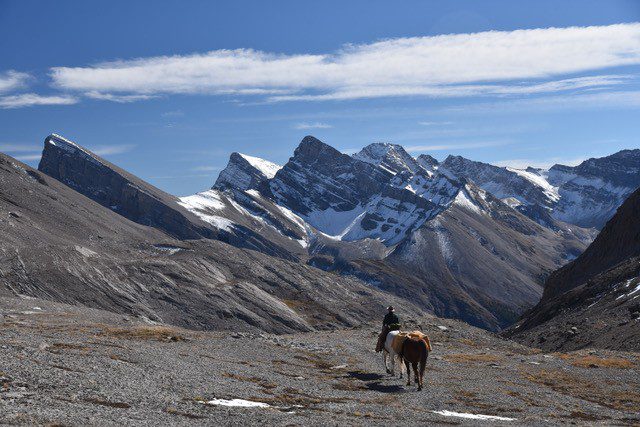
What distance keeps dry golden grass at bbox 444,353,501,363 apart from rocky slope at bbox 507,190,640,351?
94.7 ft

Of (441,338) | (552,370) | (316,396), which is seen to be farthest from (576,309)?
(316,396)

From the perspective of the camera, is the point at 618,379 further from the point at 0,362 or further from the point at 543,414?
the point at 0,362

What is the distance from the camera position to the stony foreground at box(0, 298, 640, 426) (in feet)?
82.6

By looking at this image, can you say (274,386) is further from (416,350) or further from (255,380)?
(416,350)

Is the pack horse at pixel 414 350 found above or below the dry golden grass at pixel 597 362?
above

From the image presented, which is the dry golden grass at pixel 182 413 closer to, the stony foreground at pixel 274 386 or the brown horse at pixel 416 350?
the stony foreground at pixel 274 386

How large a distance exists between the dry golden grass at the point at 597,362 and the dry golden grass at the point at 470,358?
21.4 feet

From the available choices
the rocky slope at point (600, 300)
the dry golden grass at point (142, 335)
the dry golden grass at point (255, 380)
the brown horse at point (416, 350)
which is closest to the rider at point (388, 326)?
the brown horse at point (416, 350)

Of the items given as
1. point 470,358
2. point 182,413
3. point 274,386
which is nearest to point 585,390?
point 470,358

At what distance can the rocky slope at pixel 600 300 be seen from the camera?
92.6 meters

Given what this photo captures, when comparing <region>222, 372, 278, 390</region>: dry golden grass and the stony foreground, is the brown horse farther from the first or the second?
<region>222, 372, 278, 390</region>: dry golden grass

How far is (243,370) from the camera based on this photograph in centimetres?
3997

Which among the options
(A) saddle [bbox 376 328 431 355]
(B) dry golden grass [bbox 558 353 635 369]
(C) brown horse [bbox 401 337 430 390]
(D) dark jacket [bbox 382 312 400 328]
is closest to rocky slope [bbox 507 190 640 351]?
(B) dry golden grass [bbox 558 353 635 369]

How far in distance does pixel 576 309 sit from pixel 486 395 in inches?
3566
